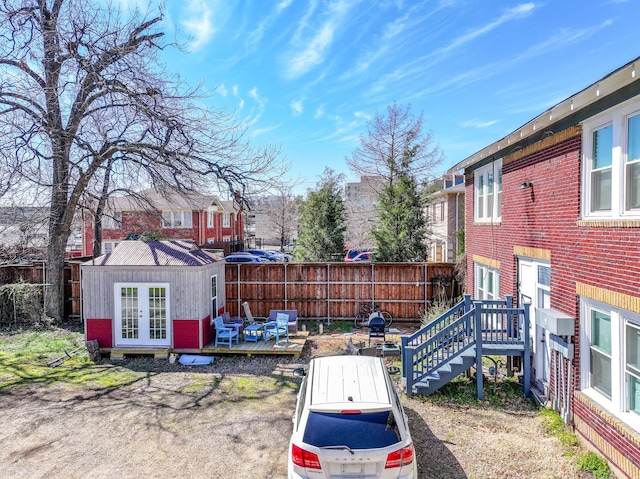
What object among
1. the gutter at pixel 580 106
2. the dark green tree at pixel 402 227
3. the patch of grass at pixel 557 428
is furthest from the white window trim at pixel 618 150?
the dark green tree at pixel 402 227

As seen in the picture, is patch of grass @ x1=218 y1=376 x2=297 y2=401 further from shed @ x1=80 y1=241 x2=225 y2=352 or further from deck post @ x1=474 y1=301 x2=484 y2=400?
deck post @ x1=474 y1=301 x2=484 y2=400

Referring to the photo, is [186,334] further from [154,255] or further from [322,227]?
[322,227]

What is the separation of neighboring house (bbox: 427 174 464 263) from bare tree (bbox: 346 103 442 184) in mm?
1606

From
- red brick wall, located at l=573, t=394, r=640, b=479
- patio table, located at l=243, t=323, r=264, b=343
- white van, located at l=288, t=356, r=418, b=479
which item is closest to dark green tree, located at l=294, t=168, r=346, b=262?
patio table, located at l=243, t=323, r=264, b=343

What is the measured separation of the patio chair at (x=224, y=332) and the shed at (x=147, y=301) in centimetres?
37

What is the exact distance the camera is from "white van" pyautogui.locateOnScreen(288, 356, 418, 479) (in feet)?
14.2

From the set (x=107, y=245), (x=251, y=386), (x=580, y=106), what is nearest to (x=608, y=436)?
(x=580, y=106)

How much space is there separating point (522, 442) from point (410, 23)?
11194 mm

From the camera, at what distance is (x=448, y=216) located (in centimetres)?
2458

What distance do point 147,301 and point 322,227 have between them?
12.2m

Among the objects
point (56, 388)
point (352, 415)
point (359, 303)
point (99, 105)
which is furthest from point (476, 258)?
point (99, 105)

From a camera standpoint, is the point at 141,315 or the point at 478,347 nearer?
the point at 478,347

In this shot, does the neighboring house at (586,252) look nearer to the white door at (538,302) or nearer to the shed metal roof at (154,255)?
the white door at (538,302)

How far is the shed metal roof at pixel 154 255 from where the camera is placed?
464 inches
